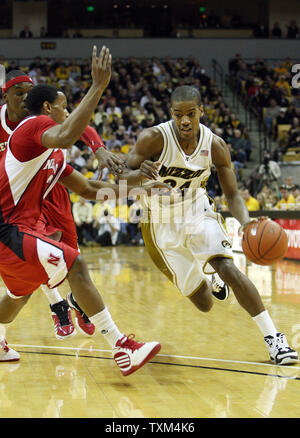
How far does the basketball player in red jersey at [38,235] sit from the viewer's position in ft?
12.0

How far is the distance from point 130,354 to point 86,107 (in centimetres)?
150

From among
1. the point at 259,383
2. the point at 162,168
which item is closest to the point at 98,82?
the point at 162,168

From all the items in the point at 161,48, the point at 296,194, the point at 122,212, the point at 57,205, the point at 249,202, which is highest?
the point at 161,48

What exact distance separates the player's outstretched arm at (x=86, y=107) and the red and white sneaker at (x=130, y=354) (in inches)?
50.3

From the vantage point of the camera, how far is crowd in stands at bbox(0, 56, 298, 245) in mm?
14117

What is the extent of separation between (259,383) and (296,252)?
24.6 feet

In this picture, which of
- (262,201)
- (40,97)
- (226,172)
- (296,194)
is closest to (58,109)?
(40,97)

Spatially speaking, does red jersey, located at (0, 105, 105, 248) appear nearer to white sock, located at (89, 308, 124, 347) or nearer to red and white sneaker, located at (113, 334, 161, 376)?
white sock, located at (89, 308, 124, 347)

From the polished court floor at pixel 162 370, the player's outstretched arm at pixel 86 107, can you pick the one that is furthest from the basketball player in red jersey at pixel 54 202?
the player's outstretched arm at pixel 86 107

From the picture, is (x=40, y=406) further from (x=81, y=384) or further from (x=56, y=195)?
(x=56, y=195)

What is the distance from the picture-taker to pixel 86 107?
130 inches

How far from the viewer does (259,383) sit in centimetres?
372

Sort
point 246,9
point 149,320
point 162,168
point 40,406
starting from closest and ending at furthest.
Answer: point 40,406
point 162,168
point 149,320
point 246,9

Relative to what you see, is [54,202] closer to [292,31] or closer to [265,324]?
[265,324]
